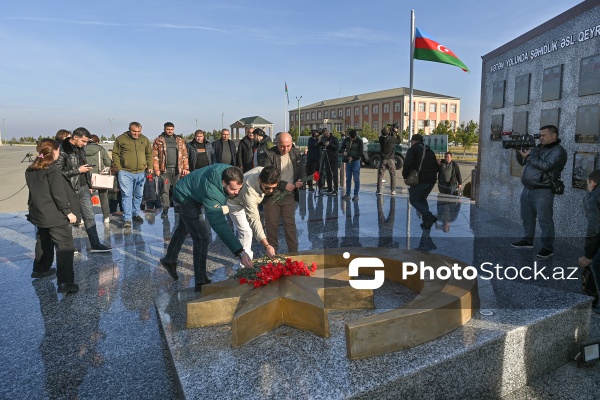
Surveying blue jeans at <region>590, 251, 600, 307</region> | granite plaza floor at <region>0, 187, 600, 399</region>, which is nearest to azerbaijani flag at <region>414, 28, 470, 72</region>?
granite plaza floor at <region>0, 187, 600, 399</region>

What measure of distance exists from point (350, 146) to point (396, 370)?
8.44 metres

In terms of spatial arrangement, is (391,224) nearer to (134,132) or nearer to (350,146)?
(350,146)

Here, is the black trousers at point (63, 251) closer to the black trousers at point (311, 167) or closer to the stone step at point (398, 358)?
the stone step at point (398, 358)

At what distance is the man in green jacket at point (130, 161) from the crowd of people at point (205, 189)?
18mm

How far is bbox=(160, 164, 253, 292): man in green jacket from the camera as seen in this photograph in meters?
3.94

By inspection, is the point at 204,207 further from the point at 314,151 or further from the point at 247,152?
the point at 314,151

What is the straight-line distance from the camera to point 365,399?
2.51 metres

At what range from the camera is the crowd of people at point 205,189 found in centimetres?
420

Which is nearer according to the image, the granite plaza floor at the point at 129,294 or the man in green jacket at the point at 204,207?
the granite plaza floor at the point at 129,294

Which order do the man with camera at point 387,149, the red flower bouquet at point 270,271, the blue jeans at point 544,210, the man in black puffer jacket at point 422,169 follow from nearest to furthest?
1. the red flower bouquet at point 270,271
2. the blue jeans at point 544,210
3. the man in black puffer jacket at point 422,169
4. the man with camera at point 387,149

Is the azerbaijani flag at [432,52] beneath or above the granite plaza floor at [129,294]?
above

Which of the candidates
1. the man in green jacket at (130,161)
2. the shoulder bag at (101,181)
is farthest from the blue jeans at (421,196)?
the shoulder bag at (101,181)

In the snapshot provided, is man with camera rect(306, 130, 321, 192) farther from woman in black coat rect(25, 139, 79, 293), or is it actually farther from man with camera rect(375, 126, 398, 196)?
woman in black coat rect(25, 139, 79, 293)

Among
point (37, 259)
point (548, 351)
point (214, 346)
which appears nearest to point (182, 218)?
point (214, 346)
